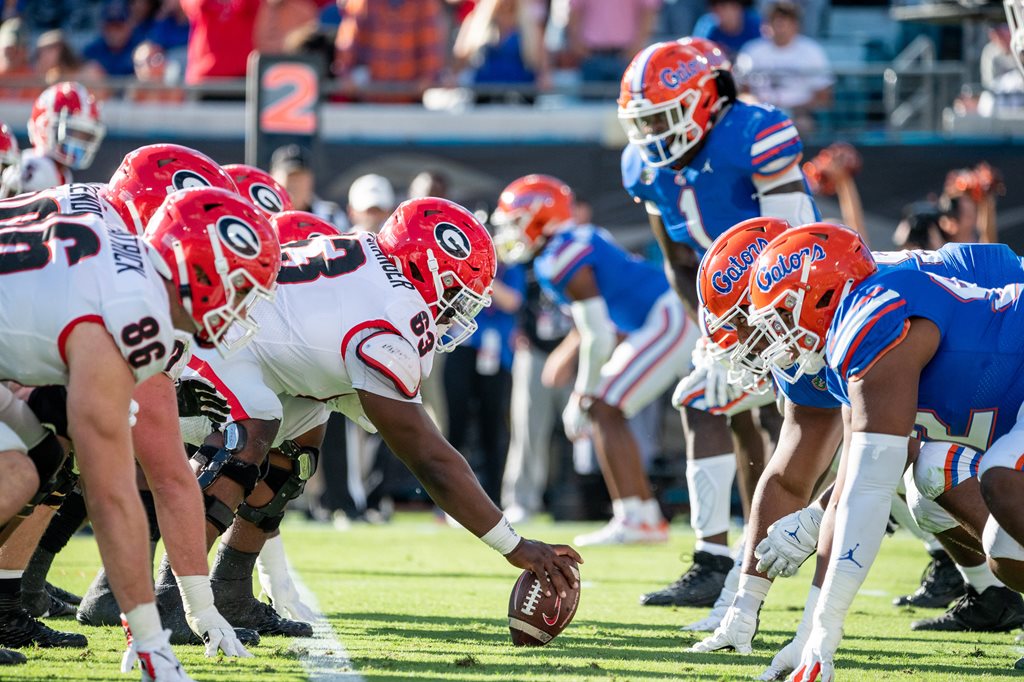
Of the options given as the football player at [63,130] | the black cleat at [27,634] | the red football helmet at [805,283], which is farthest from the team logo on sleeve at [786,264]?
the football player at [63,130]

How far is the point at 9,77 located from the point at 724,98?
695cm

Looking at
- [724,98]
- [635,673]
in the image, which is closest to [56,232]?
[635,673]

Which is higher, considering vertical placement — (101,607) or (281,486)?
(281,486)

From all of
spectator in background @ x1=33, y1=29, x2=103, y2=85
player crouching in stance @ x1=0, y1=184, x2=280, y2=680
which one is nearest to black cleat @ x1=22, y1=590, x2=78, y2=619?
player crouching in stance @ x1=0, y1=184, x2=280, y2=680

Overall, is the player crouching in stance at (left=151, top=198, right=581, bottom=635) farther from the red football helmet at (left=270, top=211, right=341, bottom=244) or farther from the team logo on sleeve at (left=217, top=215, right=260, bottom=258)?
the team logo on sleeve at (left=217, top=215, right=260, bottom=258)

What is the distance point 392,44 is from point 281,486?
25.6 feet

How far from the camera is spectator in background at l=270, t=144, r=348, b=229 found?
9250 mm

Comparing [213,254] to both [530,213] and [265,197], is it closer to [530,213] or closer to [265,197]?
[265,197]

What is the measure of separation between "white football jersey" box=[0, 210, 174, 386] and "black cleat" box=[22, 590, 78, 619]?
157 cm

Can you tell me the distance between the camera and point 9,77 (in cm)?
1116

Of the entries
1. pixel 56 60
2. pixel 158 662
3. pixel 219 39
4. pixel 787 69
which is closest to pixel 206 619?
pixel 158 662

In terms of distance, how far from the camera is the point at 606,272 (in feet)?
29.8

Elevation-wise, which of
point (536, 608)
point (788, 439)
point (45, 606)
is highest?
point (788, 439)

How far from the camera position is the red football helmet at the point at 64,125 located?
780cm
